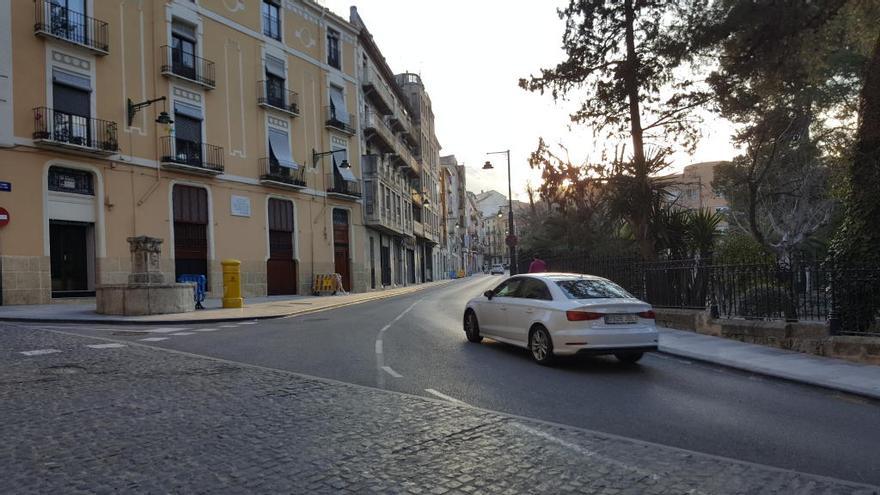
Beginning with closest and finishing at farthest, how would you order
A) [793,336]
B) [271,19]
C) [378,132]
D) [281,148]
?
[793,336]
[281,148]
[271,19]
[378,132]

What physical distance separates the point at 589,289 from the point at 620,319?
84cm

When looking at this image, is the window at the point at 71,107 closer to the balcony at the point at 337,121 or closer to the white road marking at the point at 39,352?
the white road marking at the point at 39,352

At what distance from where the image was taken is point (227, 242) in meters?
27.8

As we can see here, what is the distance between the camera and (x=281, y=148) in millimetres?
31203

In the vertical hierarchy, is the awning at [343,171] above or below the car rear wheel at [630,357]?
above

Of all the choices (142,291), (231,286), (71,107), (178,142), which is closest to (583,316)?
(142,291)

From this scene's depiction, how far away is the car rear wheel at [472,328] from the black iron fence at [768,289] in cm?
489

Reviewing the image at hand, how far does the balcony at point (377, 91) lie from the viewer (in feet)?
131

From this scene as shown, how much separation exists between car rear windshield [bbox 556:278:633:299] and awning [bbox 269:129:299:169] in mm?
23715

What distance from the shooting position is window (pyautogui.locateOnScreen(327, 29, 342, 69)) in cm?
3616

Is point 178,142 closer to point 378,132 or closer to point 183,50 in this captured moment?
point 183,50

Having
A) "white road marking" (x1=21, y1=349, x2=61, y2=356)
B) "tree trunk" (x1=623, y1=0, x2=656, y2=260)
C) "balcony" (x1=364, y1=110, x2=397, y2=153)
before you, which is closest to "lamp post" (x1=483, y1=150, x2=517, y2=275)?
"balcony" (x1=364, y1=110, x2=397, y2=153)

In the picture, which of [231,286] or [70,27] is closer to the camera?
[231,286]

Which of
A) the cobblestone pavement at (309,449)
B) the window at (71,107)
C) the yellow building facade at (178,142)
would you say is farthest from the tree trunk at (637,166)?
the window at (71,107)
